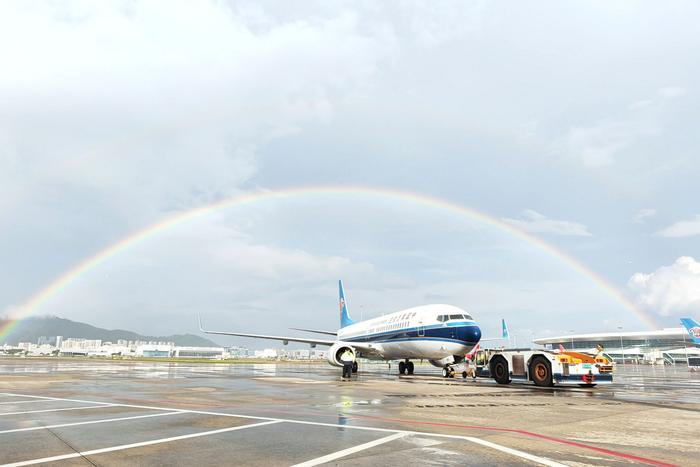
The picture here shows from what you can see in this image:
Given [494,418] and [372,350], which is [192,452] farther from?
[372,350]

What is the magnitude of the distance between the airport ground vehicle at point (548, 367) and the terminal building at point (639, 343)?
463ft

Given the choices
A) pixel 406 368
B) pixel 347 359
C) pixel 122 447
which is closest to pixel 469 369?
pixel 347 359

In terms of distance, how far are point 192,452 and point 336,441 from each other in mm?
2263

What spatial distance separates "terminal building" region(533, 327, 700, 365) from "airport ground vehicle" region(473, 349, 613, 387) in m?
141

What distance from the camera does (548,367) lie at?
22.9 meters

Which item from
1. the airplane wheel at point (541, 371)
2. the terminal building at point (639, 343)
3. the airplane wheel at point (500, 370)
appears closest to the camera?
the airplane wheel at point (541, 371)

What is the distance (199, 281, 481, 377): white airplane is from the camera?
98.3 feet

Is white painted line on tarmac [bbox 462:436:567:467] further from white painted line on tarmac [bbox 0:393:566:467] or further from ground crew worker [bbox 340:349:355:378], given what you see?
ground crew worker [bbox 340:349:355:378]

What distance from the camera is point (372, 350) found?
37344mm

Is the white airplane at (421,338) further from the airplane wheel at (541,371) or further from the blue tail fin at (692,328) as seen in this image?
the blue tail fin at (692,328)

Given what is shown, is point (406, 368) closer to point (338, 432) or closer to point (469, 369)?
point (469, 369)

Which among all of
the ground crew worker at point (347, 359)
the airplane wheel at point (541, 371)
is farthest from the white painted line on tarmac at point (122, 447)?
the ground crew worker at point (347, 359)

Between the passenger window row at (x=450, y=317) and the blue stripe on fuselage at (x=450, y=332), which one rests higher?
the passenger window row at (x=450, y=317)

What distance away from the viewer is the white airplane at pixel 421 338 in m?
Result: 30.0
